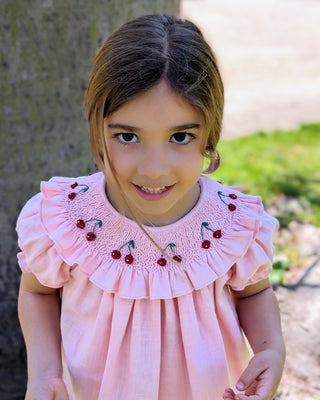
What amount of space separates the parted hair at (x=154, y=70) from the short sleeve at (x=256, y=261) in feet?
1.06

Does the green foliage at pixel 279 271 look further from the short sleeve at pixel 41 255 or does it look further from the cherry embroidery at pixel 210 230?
the short sleeve at pixel 41 255

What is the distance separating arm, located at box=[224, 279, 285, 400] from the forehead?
2.06ft

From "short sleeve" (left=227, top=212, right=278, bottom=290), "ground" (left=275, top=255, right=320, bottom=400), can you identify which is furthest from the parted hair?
"ground" (left=275, top=255, right=320, bottom=400)

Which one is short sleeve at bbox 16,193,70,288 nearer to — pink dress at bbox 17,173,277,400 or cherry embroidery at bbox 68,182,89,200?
pink dress at bbox 17,173,277,400

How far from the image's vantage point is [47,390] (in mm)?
1579

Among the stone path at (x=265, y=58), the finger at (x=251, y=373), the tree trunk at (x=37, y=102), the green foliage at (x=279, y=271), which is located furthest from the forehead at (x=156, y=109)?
the stone path at (x=265, y=58)

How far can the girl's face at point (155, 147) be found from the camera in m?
1.40

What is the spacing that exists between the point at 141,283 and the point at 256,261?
1.10 ft

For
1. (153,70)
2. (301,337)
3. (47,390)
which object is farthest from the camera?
(301,337)

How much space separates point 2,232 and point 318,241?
207cm

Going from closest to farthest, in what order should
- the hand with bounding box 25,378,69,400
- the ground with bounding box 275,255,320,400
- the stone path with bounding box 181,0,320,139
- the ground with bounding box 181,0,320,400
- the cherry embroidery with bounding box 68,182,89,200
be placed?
the hand with bounding box 25,378,69,400, the cherry embroidery with bounding box 68,182,89,200, the ground with bounding box 275,255,320,400, the ground with bounding box 181,0,320,400, the stone path with bounding box 181,0,320,139

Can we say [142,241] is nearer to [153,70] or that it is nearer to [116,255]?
[116,255]

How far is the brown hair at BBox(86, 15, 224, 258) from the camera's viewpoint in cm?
139

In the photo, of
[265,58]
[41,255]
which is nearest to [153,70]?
[41,255]
